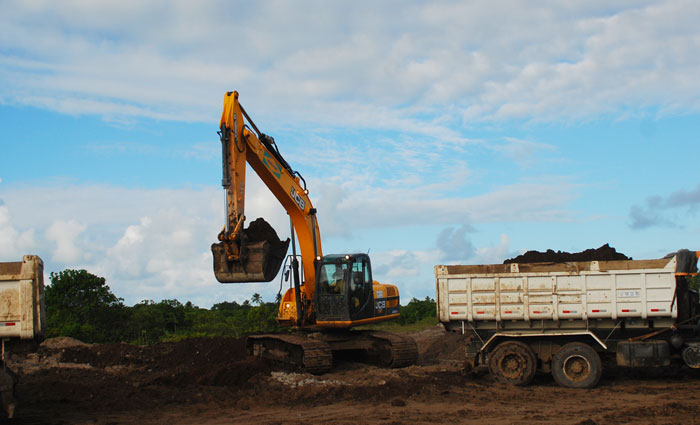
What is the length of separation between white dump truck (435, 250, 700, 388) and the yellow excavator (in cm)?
313

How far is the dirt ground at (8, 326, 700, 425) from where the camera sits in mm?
11719

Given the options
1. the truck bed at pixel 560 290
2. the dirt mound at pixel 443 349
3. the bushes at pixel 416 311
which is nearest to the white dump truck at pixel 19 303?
the truck bed at pixel 560 290

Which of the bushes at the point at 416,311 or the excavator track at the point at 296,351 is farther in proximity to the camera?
the bushes at the point at 416,311

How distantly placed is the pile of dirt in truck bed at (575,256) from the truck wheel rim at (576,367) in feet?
23.4

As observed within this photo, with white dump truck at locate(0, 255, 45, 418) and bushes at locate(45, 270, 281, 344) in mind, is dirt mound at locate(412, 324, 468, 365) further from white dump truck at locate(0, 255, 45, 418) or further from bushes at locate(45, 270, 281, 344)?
white dump truck at locate(0, 255, 45, 418)

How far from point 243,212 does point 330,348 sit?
4255mm

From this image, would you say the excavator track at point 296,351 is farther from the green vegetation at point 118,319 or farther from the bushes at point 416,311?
the bushes at point 416,311

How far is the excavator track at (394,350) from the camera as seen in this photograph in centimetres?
1827

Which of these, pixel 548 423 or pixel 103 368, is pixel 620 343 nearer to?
pixel 548 423

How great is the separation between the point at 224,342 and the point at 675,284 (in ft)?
41.3

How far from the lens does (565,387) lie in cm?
1465

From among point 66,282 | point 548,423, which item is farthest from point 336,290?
point 66,282

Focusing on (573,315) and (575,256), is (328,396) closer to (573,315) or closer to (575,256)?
(573,315)

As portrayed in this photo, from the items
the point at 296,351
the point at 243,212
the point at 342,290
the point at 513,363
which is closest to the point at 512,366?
the point at 513,363
